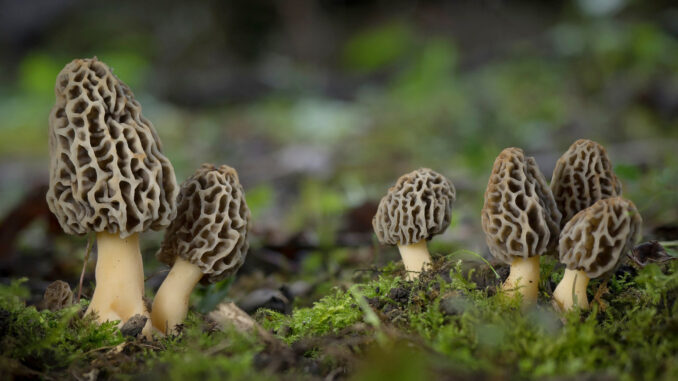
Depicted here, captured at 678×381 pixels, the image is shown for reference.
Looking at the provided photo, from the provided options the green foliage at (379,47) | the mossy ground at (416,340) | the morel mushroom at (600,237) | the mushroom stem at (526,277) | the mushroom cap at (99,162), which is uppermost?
the green foliage at (379,47)

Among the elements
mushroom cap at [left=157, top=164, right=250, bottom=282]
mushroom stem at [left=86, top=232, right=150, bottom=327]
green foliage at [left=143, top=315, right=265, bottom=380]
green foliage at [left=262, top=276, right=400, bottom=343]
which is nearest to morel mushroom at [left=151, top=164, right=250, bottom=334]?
mushroom cap at [left=157, top=164, right=250, bottom=282]

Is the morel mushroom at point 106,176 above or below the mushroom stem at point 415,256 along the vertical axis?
above

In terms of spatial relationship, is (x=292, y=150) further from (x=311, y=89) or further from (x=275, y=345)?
(x=275, y=345)

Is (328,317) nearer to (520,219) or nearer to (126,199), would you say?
(520,219)

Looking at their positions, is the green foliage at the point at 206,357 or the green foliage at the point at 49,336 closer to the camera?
the green foliage at the point at 206,357

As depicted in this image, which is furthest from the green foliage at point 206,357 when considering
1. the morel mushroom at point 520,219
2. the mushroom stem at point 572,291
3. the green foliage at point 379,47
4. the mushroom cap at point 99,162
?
the green foliage at point 379,47

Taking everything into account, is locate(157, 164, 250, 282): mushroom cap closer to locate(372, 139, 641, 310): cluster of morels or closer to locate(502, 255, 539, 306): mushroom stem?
locate(372, 139, 641, 310): cluster of morels

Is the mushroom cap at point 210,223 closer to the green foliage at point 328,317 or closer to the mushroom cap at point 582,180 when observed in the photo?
the green foliage at point 328,317
